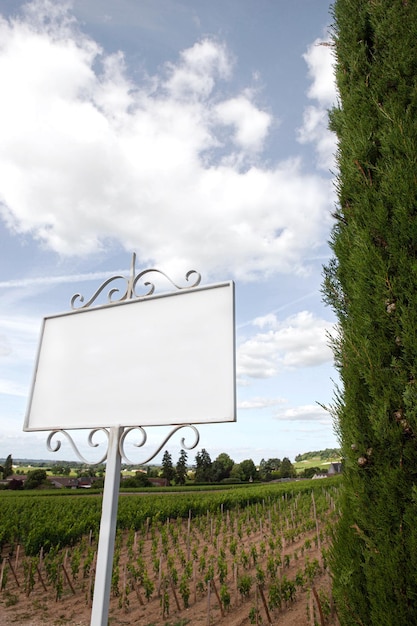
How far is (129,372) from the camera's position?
3.26 m

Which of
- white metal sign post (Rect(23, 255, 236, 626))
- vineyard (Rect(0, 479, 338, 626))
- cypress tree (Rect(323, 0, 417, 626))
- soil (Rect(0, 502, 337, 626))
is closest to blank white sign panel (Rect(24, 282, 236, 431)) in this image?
white metal sign post (Rect(23, 255, 236, 626))

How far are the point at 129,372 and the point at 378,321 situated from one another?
192cm

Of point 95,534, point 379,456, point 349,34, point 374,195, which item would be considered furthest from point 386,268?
point 95,534

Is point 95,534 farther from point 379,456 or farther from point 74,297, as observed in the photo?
point 379,456

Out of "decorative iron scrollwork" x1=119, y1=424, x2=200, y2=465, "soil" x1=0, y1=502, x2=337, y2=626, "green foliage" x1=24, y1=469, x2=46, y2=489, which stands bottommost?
"soil" x1=0, y1=502, x2=337, y2=626

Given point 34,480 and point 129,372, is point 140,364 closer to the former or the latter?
point 129,372

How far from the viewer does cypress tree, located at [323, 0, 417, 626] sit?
6.98 feet

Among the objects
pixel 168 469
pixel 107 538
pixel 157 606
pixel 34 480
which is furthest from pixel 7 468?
pixel 107 538

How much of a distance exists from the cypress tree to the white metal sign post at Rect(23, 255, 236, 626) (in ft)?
2.73

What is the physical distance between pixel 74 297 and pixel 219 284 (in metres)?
1.57

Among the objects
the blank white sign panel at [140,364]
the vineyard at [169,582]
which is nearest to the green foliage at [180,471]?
the vineyard at [169,582]

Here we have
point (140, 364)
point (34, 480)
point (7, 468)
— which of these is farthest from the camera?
point (7, 468)

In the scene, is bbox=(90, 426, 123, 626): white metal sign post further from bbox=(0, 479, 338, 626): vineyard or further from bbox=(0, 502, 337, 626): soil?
bbox=(0, 502, 337, 626): soil

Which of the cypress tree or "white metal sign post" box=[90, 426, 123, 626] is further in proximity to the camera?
"white metal sign post" box=[90, 426, 123, 626]
